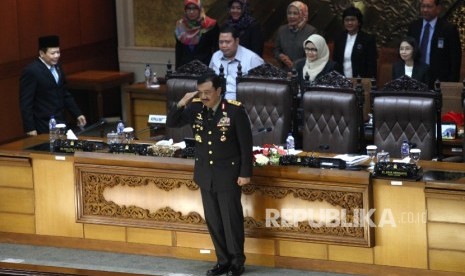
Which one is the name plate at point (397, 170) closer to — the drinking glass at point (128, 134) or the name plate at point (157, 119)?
the drinking glass at point (128, 134)

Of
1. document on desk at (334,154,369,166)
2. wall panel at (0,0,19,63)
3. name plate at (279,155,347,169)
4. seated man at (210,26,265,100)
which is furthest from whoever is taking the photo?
wall panel at (0,0,19,63)

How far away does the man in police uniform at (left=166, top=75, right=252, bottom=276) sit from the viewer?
705 cm

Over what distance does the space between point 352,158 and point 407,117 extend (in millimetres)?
727

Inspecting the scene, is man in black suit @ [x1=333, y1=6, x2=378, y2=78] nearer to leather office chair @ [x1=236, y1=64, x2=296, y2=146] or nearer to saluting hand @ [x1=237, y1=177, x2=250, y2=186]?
leather office chair @ [x1=236, y1=64, x2=296, y2=146]

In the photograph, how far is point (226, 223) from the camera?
7.16 meters

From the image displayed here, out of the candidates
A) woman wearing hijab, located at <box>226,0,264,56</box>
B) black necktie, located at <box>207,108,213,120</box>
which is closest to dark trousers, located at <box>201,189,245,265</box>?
black necktie, located at <box>207,108,213,120</box>

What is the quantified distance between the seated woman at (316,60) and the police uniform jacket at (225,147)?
6.20ft

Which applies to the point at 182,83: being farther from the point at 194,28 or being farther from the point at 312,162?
the point at 312,162

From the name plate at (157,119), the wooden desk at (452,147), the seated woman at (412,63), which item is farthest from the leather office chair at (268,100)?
the wooden desk at (452,147)

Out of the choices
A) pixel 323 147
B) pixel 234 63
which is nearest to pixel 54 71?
pixel 234 63

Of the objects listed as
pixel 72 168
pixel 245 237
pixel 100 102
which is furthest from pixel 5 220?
pixel 100 102

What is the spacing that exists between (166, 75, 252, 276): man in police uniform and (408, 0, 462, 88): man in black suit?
10.3 ft

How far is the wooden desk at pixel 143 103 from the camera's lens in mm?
10669

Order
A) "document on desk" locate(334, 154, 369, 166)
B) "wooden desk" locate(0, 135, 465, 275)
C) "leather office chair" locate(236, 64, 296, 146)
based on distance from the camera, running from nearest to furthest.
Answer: "wooden desk" locate(0, 135, 465, 275), "document on desk" locate(334, 154, 369, 166), "leather office chair" locate(236, 64, 296, 146)
